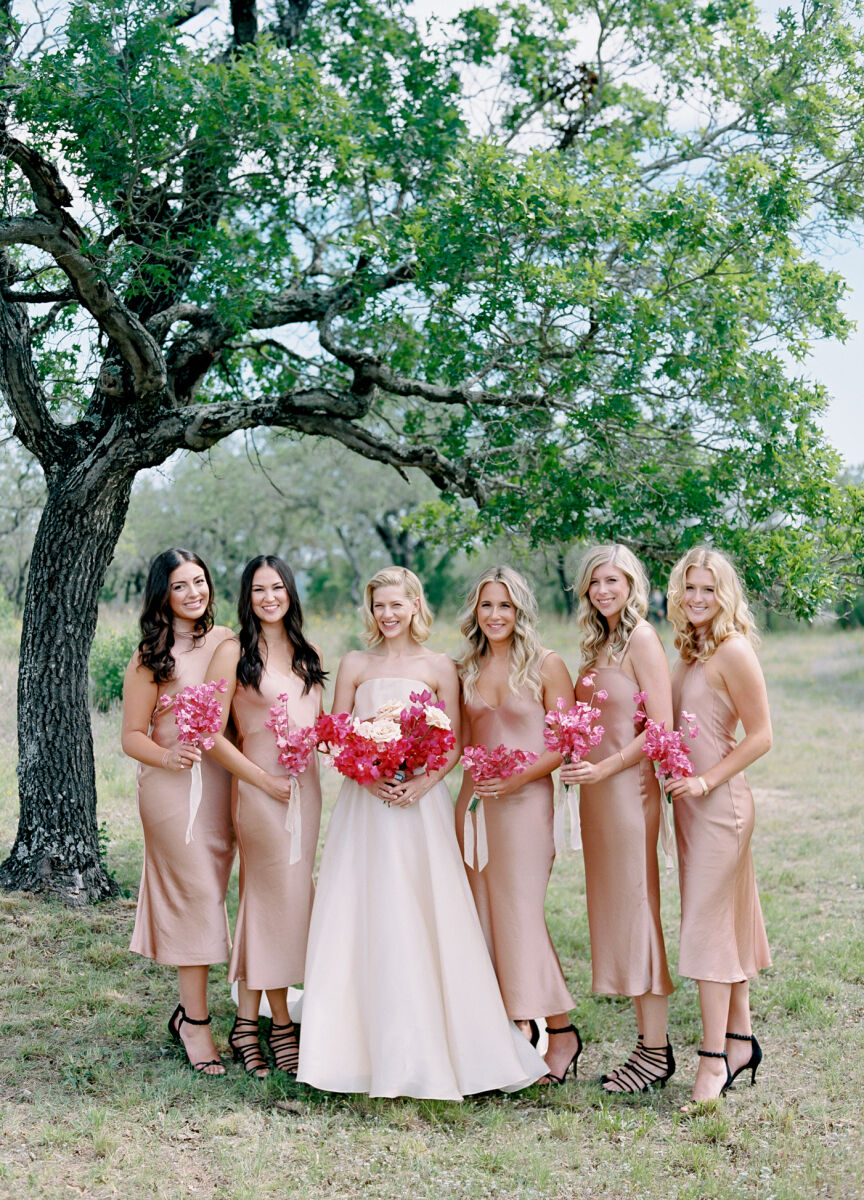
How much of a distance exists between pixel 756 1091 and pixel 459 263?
15.1ft

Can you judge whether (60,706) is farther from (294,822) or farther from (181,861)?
(294,822)

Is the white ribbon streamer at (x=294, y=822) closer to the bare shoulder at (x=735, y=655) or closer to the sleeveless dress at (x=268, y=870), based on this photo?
the sleeveless dress at (x=268, y=870)

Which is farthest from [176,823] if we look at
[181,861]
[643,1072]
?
[643,1072]

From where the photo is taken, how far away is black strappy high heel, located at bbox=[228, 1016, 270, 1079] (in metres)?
4.91

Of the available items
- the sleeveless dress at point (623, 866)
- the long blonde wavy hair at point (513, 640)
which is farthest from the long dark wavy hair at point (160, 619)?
the sleeveless dress at point (623, 866)

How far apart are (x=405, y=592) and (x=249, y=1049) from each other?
2269 millimetres

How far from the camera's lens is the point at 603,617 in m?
5.02

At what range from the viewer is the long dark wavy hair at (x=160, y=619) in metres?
Answer: 5.03

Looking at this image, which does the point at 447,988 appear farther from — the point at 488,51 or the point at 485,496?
the point at 488,51

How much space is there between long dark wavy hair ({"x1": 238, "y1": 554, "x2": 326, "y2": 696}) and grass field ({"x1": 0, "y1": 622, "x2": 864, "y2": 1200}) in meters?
1.83

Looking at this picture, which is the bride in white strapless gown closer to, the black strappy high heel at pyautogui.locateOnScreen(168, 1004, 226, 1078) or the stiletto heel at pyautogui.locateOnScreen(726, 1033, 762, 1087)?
the black strappy high heel at pyautogui.locateOnScreen(168, 1004, 226, 1078)

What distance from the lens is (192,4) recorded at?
25.8 ft

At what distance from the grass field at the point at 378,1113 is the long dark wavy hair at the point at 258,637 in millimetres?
1834

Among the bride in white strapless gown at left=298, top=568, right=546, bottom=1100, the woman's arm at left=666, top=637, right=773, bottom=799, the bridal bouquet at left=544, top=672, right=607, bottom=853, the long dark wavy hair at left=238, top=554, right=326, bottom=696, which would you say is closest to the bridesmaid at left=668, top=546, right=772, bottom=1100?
the woman's arm at left=666, top=637, right=773, bottom=799
